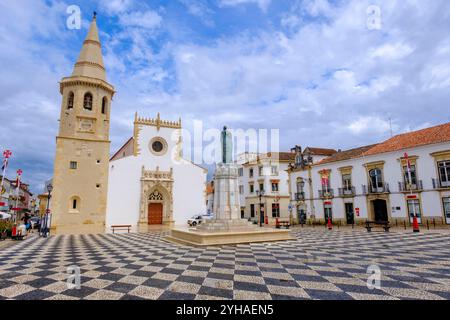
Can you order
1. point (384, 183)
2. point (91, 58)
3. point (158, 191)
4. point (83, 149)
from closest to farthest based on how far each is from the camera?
point (83, 149) < point (384, 183) < point (91, 58) < point (158, 191)

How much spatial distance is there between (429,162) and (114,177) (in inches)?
1043

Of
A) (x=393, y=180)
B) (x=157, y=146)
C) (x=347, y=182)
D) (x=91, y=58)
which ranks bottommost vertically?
(x=393, y=180)

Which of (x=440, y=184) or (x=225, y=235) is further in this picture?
(x=440, y=184)

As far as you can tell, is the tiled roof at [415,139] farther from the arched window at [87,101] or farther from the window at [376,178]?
the arched window at [87,101]

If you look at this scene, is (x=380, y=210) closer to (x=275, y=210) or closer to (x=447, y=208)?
(x=447, y=208)

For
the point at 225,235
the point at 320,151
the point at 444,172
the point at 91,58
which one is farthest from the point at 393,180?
the point at 91,58

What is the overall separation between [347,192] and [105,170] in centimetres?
2301

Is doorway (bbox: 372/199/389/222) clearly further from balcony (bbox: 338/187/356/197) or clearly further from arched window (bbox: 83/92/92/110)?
arched window (bbox: 83/92/92/110)

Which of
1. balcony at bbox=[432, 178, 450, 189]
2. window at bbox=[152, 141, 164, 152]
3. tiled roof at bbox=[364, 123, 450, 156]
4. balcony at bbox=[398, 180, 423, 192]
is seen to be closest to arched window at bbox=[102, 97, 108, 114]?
window at bbox=[152, 141, 164, 152]

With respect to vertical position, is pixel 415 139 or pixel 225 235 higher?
pixel 415 139

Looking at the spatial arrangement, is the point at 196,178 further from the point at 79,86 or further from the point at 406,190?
the point at 406,190

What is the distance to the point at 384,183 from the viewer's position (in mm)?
22750

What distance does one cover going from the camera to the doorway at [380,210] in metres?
22.9

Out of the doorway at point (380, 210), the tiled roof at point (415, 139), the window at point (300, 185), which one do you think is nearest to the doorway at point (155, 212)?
the window at point (300, 185)
